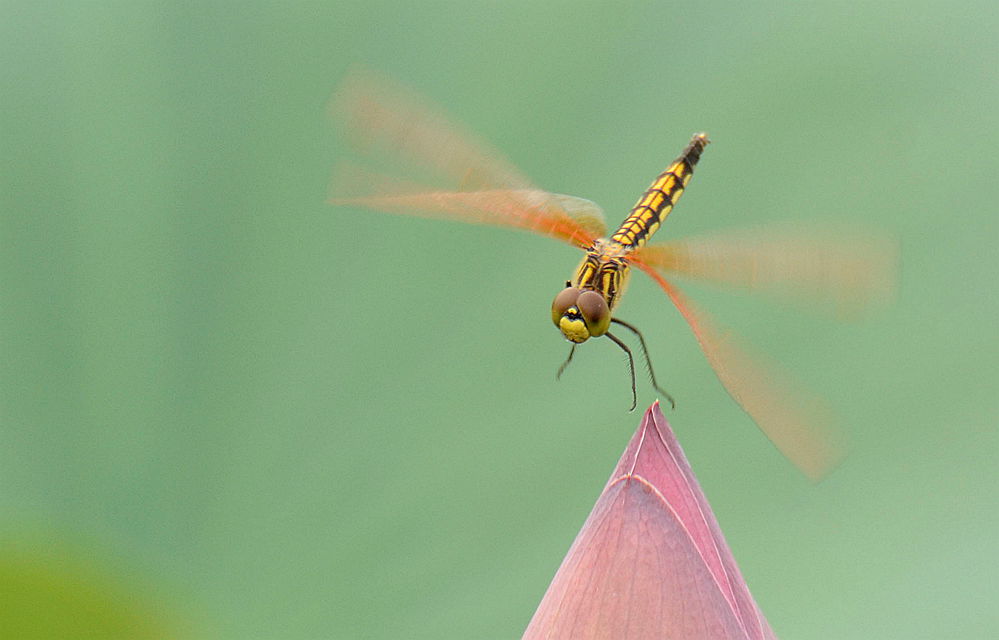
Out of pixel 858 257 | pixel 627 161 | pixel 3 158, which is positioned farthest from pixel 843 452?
pixel 3 158

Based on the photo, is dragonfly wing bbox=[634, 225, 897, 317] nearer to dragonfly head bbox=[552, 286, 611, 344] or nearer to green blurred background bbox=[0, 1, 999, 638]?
dragonfly head bbox=[552, 286, 611, 344]

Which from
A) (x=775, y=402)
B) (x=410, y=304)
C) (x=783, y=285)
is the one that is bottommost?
(x=775, y=402)

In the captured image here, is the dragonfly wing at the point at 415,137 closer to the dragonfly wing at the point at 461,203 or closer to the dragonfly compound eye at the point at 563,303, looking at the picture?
the dragonfly wing at the point at 461,203

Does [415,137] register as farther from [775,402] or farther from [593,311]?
[775,402]

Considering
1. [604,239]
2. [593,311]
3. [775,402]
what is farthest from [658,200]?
[775,402]

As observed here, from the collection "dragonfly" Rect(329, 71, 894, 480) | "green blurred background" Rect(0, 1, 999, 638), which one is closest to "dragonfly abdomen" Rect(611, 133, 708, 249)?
"dragonfly" Rect(329, 71, 894, 480)

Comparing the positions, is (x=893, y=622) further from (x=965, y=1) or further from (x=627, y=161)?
(x=965, y=1)
